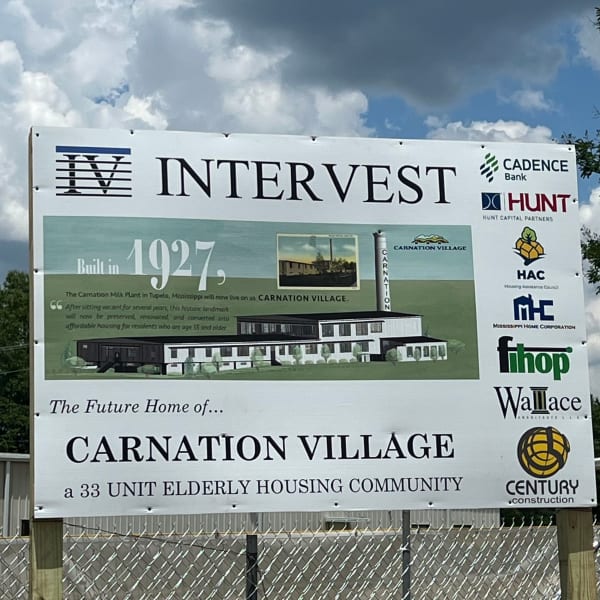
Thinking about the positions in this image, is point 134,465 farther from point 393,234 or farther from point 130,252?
point 393,234

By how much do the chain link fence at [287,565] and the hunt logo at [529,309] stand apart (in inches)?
83.7

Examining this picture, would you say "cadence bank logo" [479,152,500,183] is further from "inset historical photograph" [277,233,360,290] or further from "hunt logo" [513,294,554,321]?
"inset historical photograph" [277,233,360,290]

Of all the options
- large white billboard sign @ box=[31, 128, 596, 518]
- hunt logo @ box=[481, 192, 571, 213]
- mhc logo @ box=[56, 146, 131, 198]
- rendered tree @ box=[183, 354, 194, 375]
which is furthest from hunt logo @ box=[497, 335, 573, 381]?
mhc logo @ box=[56, 146, 131, 198]

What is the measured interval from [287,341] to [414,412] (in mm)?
759

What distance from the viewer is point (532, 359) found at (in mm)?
5242

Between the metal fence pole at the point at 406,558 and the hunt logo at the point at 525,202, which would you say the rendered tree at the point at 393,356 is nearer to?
the metal fence pole at the point at 406,558

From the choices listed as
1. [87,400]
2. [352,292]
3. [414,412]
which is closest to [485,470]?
[414,412]

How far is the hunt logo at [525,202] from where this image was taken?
532 cm

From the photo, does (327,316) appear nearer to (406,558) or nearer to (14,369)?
(406,558)

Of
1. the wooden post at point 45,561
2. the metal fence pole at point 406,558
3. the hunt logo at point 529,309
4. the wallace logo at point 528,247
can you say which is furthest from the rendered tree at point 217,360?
the wallace logo at point 528,247

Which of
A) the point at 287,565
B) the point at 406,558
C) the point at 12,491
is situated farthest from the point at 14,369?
the point at 406,558

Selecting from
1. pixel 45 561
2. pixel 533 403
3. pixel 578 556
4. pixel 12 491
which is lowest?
pixel 12 491

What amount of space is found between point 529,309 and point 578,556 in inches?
53.8

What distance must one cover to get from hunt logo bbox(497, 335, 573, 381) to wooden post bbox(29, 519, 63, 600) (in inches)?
95.0
